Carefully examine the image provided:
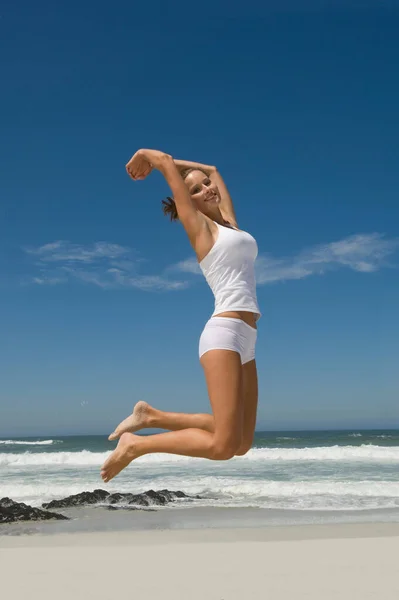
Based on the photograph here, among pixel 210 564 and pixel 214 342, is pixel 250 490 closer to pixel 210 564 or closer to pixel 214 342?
pixel 210 564

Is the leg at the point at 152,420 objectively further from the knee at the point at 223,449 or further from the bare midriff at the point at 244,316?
the bare midriff at the point at 244,316

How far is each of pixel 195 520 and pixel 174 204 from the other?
7.54 m

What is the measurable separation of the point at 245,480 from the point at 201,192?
1330 cm

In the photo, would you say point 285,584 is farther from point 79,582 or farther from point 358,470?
point 358,470

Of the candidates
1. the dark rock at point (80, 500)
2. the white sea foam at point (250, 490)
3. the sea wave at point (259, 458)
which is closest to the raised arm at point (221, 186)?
the white sea foam at point (250, 490)

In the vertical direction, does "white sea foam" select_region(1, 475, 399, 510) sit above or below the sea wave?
below

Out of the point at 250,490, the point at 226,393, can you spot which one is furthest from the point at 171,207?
the point at 250,490

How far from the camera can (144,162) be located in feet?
12.9

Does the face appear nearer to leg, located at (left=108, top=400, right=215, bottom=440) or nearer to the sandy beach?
leg, located at (left=108, top=400, right=215, bottom=440)

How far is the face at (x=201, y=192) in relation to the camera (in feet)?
13.0

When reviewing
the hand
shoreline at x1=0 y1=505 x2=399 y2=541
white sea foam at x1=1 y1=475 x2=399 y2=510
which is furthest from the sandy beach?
the hand

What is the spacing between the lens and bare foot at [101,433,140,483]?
3.62m

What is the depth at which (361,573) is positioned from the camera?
6.34 metres

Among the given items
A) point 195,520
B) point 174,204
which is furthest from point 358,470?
point 174,204
